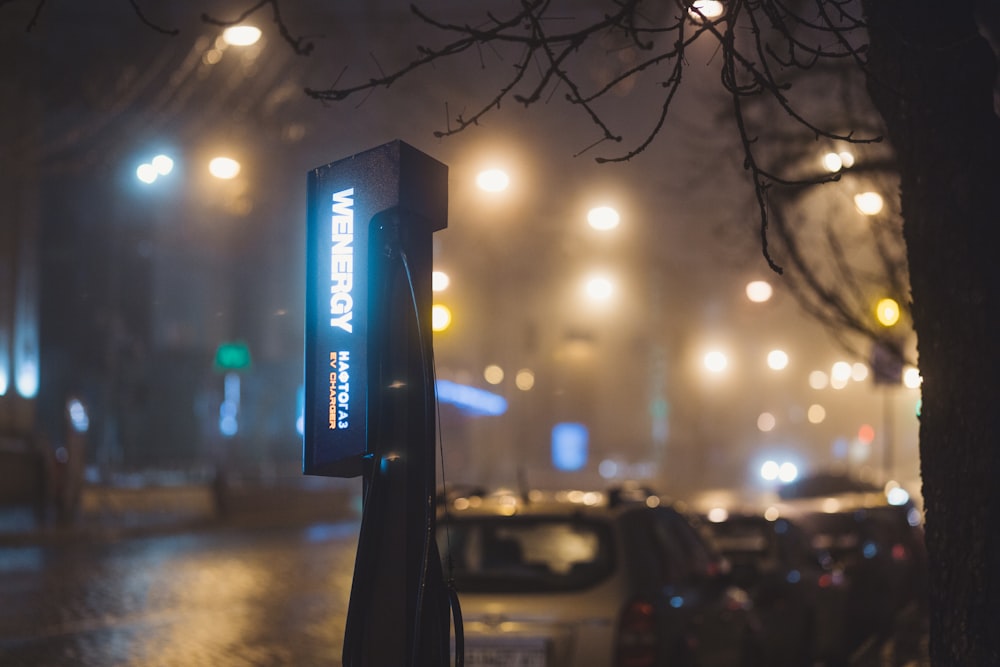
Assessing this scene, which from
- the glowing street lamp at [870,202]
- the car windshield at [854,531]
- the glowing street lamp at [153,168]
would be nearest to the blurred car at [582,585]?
the glowing street lamp at [153,168]

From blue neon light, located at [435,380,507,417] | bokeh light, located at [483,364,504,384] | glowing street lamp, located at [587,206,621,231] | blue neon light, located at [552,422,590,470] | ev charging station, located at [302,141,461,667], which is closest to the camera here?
ev charging station, located at [302,141,461,667]

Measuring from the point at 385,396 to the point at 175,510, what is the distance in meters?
30.7

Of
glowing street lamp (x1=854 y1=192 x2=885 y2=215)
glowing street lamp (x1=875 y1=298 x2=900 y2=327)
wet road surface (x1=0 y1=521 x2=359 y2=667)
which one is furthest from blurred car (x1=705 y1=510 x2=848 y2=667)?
glowing street lamp (x1=854 y1=192 x2=885 y2=215)

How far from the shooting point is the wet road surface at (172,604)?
1222cm

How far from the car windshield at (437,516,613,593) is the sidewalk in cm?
1967

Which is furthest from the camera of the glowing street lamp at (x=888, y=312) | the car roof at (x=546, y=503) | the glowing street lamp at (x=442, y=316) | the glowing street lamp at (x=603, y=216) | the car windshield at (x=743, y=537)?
the glowing street lamp at (x=442, y=316)

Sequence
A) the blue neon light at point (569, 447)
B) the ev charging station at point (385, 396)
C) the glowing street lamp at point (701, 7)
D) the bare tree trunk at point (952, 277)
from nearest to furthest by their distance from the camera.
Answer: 1. the ev charging station at point (385, 396)
2. the glowing street lamp at point (701, 7)
3. the bare tree trunk at point (952, 277)
4. the blue neon light at point (569, 447)

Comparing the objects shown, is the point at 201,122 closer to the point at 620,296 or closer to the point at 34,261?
the point at 34,261

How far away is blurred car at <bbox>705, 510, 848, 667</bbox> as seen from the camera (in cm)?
1138

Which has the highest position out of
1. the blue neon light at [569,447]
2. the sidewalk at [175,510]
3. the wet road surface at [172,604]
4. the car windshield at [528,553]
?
the blue neon light at [569,447]

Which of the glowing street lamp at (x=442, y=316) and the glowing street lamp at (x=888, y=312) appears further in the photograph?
the glowing street lamp at (x=442, y=316)

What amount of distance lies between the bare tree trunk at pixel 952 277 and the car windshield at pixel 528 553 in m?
2.92

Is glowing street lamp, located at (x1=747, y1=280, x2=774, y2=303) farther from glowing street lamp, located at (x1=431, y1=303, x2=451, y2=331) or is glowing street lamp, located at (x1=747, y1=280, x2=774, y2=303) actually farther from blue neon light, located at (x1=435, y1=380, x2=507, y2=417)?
blue neon light, located at (x1=435, y1=380, x2=507, y2=417)

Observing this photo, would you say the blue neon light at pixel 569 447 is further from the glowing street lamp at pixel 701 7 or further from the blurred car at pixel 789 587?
the glowing street lamp at pixel 701 7
